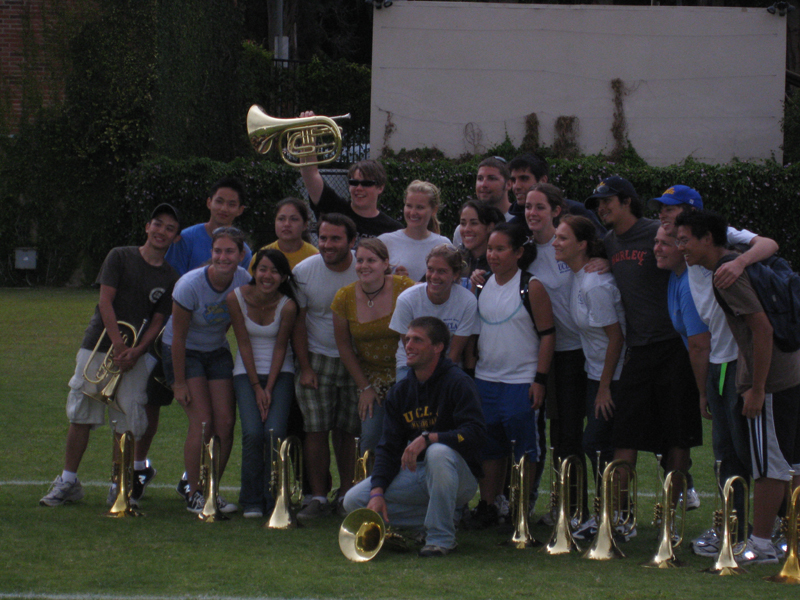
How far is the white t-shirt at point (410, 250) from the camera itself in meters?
6.13

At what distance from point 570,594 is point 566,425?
144 centimetres

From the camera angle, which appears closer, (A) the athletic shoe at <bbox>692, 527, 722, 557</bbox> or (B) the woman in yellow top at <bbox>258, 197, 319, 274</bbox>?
(A) the athletic shoe at <bbox>692, 527, 722, 557</bbox>

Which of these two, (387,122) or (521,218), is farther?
(387,122)

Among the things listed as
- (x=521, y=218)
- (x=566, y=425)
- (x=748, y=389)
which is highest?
(x=521, y=218)

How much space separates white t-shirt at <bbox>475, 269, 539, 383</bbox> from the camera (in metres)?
5.41

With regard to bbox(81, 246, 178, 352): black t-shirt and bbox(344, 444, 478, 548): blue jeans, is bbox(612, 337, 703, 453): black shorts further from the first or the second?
bbox(81, 246, 178, 352): black t-shirt

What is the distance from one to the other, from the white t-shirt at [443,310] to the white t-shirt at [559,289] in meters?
0.42

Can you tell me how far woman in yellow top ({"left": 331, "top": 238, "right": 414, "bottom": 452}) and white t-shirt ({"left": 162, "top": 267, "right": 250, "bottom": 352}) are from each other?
72 centimetres

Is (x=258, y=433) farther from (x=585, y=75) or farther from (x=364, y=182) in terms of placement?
(x=585, y=75)

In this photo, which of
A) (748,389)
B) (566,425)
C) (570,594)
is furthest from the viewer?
(566,425)

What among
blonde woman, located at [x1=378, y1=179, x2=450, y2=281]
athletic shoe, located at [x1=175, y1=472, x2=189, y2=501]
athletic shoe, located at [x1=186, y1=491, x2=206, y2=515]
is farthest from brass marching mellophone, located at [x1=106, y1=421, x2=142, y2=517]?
blonde woman, located at [x1=378, y1=179, x2=450, y2=281]

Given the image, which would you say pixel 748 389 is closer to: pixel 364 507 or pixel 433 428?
pixel 433 428

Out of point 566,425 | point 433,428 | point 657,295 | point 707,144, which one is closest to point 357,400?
point 433,428

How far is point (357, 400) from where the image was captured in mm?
5898
